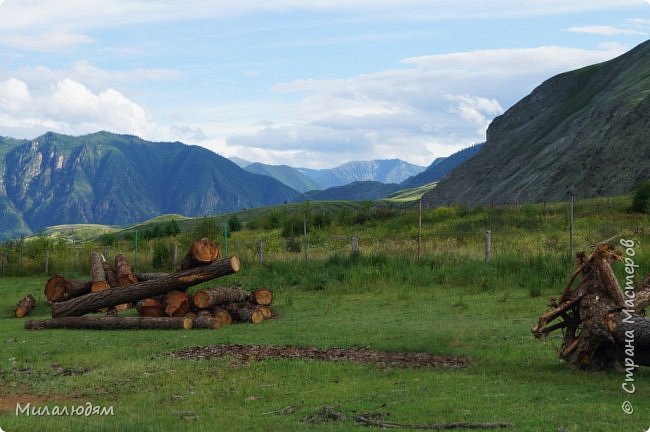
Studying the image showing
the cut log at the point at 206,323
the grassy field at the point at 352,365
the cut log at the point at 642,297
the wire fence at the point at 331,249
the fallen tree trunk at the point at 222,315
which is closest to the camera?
the grassy field at the point at 352,365

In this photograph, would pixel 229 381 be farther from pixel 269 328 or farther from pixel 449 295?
pixel 449 295

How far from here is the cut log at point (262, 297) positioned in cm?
2495

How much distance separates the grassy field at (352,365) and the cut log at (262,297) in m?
Answer: 0.98

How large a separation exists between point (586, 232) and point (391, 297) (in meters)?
17.2

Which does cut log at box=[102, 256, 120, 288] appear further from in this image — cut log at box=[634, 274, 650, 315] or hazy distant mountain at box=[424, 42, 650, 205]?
hazy distant mountain at box=[424, 42, 650, 205]

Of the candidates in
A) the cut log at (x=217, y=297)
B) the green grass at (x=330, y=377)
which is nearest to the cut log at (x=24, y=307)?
the green grass at (x=330, y=377)

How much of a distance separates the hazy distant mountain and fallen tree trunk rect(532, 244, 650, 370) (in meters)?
65.4

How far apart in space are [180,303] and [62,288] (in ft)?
20.0

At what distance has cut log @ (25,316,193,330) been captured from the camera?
22.6m

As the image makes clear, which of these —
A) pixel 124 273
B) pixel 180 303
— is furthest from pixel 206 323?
pixel 124 273

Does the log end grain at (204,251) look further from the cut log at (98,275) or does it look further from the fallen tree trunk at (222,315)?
the cut log at (98,275)

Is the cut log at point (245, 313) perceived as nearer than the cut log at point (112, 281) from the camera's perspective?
Yes

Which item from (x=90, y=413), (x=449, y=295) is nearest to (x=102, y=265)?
(x=449, y=295)

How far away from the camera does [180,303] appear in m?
23.9
